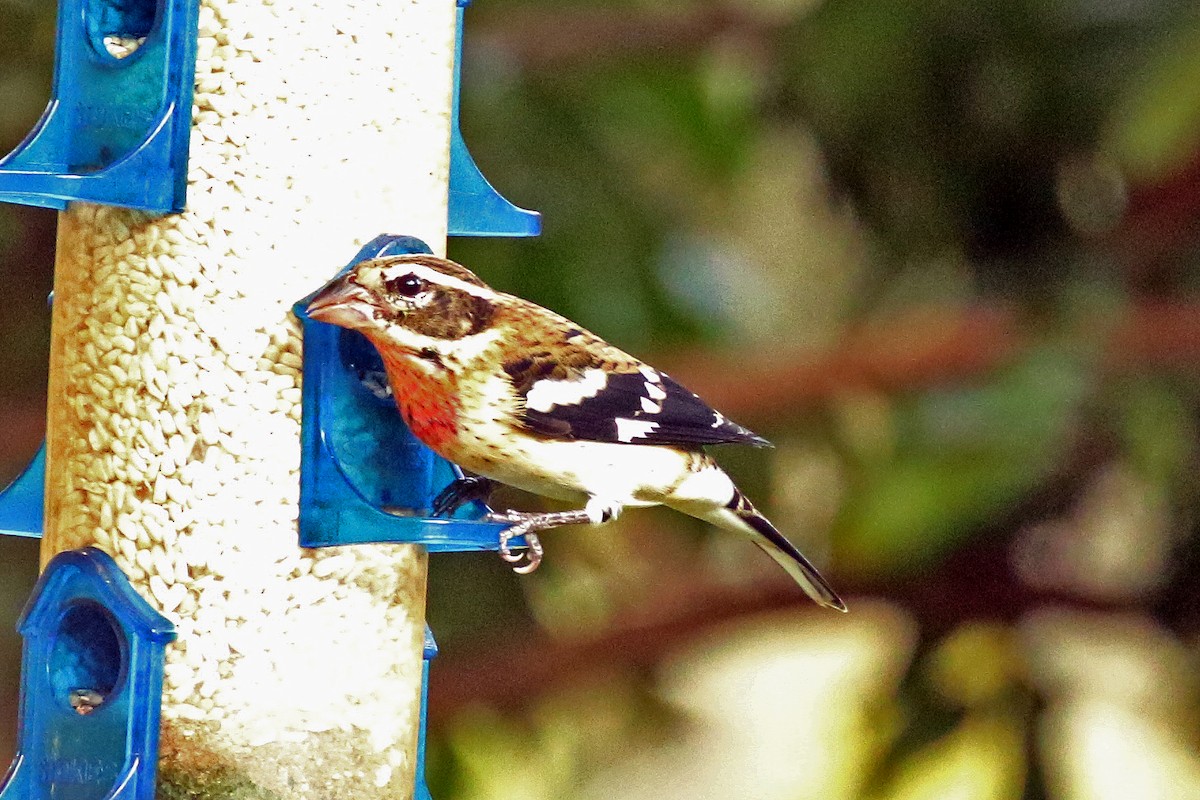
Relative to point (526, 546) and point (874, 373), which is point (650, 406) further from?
point (874, 373)

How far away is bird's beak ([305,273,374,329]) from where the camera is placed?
2504 millimetres

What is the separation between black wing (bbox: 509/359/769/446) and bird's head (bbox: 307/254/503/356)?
0.12 m

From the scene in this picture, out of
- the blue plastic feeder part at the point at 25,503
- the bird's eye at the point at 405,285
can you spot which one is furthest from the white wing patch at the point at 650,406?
the blue plastic feeder part at the point at 25,503

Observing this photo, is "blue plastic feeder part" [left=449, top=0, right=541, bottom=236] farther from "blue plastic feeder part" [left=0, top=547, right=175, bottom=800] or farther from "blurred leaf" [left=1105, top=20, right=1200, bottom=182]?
"blurred leaf" [left=1105, top=20, right=1200, bottom=182]

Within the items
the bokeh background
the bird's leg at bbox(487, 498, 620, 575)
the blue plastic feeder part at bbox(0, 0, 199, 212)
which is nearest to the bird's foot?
the bird's leg at bbox(487, 498, 620, 575)

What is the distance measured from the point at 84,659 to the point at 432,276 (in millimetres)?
782

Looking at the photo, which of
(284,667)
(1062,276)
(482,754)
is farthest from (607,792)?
(284,667)

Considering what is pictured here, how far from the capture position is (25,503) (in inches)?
110

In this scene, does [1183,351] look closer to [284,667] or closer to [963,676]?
[963,676]

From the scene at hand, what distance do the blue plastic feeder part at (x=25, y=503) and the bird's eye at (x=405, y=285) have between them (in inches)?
25.8

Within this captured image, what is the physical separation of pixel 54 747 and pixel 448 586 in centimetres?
268

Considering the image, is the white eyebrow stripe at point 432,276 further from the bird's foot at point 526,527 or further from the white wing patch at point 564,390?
the bird's foot at point 526,527

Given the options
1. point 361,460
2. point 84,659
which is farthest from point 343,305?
point 84,659

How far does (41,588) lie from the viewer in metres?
2.60
